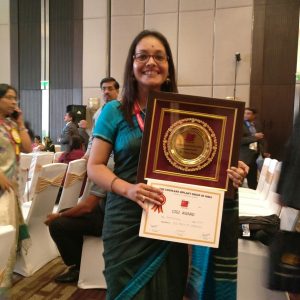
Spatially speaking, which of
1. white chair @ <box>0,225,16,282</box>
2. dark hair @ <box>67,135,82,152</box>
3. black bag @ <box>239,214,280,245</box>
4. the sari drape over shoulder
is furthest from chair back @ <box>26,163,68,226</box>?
white chair @ <box>0,225,16,282</box>

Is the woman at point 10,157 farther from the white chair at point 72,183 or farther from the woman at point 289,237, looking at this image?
the woman at point 289,237

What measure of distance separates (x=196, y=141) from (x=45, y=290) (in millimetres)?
1728

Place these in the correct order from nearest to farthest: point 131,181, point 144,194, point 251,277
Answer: point 144,194 → point 131,181 → point 251,277

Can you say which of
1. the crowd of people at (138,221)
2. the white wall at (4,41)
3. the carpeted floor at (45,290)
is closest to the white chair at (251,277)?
the crowd of people at (138,221)

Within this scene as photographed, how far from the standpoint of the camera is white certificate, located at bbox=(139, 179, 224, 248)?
93cm

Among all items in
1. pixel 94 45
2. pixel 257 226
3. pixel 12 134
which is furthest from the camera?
pixel 94 45

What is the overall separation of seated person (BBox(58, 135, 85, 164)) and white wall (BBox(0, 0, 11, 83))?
5681 mm

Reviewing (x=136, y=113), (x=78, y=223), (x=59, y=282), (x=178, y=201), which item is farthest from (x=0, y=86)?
(x=178, y=201)

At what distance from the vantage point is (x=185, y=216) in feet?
3.06

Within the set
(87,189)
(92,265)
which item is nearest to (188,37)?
(87,189)

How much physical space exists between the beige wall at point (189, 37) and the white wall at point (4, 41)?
2.02 meters

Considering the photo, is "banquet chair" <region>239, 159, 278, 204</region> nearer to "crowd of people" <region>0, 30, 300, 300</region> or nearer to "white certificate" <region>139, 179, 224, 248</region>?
"crowd of people" <region>0, 30, 300, 300</region>

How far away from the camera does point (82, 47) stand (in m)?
7.84

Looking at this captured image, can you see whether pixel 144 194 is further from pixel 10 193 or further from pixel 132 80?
pixel 10 193
